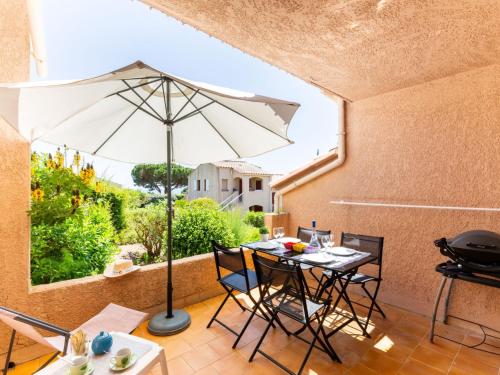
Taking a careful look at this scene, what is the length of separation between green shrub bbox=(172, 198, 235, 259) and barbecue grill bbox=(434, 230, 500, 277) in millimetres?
3139

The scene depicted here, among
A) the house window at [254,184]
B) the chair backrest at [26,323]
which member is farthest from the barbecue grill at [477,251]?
the house window at [254,184]

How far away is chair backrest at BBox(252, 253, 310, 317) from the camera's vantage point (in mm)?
2283

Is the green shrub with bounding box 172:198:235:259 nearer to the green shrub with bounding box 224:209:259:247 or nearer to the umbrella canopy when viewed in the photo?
the green shrub with bounding box 224:209:259:247

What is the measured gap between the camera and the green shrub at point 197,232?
14.0 ft

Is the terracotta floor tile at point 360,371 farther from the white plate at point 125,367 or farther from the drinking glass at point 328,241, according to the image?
the white plate at point 125,367

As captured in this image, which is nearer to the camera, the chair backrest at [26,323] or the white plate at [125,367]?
the white plate at [125,367]

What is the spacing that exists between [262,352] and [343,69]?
353 centimetres

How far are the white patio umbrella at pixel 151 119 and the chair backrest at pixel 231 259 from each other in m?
0.64

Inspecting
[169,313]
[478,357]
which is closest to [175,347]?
[169,313]

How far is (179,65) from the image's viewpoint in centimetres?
1662

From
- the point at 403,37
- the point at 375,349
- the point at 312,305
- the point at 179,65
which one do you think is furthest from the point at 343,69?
→ the point at 179,65

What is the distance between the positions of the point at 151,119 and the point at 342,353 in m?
3.74

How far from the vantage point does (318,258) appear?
2.85m

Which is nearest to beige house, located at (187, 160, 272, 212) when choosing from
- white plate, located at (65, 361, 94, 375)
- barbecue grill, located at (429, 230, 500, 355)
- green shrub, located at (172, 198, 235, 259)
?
green shrub, located at (172, 198, 235, 259)
